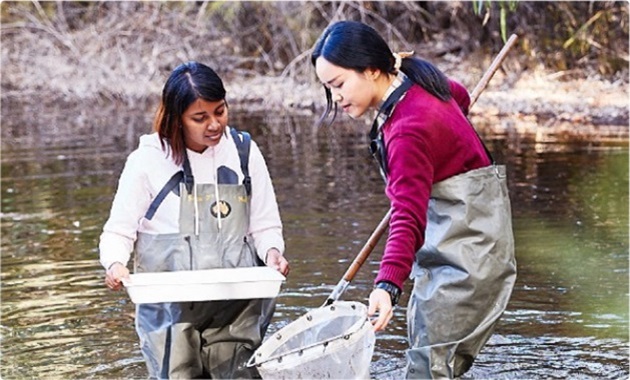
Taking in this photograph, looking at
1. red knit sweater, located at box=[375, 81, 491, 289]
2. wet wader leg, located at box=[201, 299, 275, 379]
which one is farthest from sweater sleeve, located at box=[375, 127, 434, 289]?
wet wader leg, located at box=[201, 299, 275, 379]

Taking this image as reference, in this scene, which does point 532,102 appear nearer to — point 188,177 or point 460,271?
point 188,177

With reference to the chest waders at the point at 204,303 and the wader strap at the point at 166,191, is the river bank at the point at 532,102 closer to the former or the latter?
the chest waders at the point at 204,303

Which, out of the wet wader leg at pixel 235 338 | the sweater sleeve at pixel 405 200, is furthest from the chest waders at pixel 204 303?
the sweater sleeve at pixel 405 200

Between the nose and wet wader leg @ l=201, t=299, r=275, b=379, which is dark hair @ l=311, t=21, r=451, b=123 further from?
wet wader leg @ l=201, t=299, r=275, b=379

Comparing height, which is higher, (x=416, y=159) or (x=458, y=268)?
(x=416, y=159)

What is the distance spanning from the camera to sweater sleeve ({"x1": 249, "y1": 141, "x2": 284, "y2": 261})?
4.18 metres

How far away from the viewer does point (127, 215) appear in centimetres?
401

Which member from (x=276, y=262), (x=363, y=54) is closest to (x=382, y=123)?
(x=363, y=54)

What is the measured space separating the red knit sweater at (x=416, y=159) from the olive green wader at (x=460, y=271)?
73 millimetres

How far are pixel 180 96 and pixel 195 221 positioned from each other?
0.43m

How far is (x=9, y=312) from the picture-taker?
576 centimetres

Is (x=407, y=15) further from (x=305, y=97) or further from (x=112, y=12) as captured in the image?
(x=112, y=12)

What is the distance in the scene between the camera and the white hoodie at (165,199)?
13.2ft

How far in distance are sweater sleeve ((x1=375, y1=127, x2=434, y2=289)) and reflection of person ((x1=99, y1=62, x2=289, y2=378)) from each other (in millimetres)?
756
